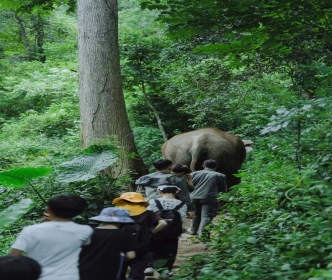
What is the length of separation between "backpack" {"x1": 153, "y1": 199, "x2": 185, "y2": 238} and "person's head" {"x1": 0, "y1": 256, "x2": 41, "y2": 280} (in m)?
3.50

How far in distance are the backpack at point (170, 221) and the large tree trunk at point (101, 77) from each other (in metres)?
4.60

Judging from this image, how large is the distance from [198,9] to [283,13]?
115cm

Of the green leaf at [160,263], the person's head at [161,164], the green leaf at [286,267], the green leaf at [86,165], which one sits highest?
the green leaf at [286,267]

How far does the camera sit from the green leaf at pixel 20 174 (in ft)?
26.0

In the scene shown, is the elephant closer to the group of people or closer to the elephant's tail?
the elephant's tail

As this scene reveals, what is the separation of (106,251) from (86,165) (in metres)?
4.70

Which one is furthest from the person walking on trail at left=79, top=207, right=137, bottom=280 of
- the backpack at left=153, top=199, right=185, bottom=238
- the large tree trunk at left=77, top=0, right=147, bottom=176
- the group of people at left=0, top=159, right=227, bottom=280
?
the large tree trunk at left=77, top=0, right=147, bottom=176

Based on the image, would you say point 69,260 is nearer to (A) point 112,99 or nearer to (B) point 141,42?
(A) point 112,99

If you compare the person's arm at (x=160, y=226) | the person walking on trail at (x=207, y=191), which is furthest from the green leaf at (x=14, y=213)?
the person walking on trail at (x=207, y=191)

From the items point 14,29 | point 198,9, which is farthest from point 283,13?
point 14,29

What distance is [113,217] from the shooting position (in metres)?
5.00

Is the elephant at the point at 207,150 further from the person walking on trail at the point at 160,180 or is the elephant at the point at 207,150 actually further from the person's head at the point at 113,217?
the person's head at the point at 113,217

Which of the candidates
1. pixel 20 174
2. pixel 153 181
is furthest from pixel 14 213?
pixel 153 181

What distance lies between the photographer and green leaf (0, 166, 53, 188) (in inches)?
312
